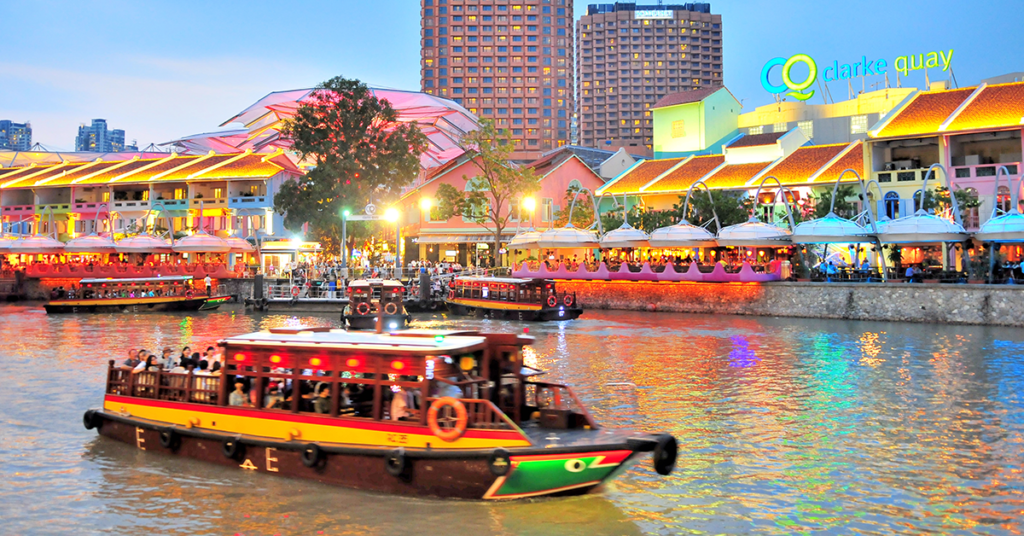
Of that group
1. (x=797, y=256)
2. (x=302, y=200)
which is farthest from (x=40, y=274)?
(x=797, y=256)

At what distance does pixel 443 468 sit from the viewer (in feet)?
32.8

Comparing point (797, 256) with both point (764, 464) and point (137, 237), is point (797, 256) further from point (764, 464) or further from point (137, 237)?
point (137, 237)

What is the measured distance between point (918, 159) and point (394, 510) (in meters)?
37.8

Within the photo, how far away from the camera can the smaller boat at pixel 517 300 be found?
34.0 meters

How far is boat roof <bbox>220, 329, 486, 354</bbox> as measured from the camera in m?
10.4

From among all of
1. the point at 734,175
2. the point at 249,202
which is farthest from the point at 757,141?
the point at 249,202

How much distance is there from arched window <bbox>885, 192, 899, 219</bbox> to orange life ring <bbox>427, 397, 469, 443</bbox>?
35661 millimetres

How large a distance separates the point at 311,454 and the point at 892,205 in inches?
1441

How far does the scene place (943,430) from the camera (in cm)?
1413

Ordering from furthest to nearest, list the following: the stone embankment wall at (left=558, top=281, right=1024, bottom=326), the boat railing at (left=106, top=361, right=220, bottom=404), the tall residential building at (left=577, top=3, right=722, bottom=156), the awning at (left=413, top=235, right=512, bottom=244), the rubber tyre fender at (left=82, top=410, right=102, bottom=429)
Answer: the tall residential building at (left=577, top=3, right=722, bottom=156) < the awning at (left=413, top=235, right=512, bottom=244) < the stone embankment wall at (left=558, top=281, right=1024, bottom=326) < the rubber tyre fender at (left=82, top=410, right=102, bottom=429) < the boat railing at (left=106, top=361, right=220, bottom=404)

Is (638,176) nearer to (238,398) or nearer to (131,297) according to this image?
(131,297)

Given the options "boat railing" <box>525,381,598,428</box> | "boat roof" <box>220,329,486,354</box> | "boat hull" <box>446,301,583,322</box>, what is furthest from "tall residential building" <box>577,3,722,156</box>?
"boat roof" <box>220,329,486,354</box>

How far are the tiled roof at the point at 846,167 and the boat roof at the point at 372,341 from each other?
36474 mm

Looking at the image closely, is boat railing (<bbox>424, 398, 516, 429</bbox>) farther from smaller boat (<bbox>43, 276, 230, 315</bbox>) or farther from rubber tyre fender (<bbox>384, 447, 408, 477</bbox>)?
smaller boat (<bbox>43, 276, 230, 315</bbox>)
